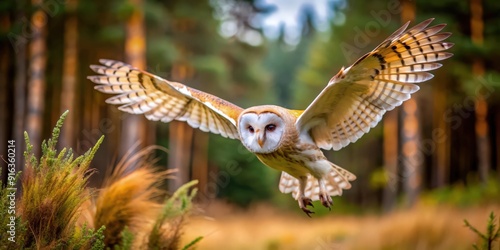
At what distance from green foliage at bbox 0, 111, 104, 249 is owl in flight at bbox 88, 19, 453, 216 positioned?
940 millimetres

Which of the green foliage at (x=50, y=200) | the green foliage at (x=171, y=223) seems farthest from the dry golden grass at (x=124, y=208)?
the green foliage at (x=50, y=200)

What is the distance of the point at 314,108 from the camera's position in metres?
3.27

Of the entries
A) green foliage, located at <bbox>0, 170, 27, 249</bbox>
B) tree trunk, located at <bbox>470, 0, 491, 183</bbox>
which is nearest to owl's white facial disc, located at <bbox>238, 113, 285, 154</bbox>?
green foliage, located at <bbox>0, 170, 27, 249</bbox>

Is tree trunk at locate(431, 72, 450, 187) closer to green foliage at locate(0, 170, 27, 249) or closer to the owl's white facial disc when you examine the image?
the owl's white facial disc

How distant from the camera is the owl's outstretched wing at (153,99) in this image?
388 cm

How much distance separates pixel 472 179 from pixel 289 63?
38182mm

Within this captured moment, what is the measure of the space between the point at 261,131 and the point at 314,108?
0.45m

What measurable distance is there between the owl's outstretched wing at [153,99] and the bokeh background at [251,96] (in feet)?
8.29

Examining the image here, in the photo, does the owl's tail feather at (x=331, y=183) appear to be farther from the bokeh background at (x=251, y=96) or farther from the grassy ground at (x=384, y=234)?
the bokeh background at (x=251, y=96)

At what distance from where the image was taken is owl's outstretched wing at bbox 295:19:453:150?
3.10 meters

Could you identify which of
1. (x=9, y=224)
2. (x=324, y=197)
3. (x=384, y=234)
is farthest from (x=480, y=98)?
(x=9, y=224)

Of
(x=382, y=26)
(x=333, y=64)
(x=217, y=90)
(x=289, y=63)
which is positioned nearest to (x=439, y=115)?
(x=333, y=64)

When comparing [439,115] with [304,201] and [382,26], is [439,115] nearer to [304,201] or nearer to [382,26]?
[382,26]

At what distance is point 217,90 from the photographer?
1705 cm
